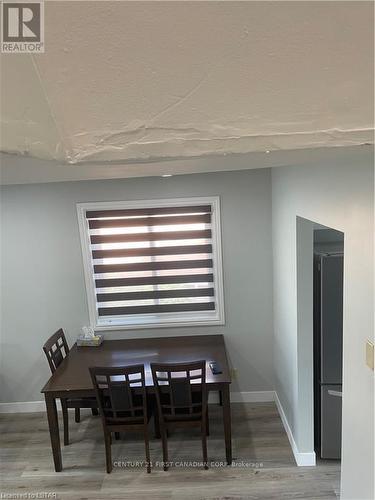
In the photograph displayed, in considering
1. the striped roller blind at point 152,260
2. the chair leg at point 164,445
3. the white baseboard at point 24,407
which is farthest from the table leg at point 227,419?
the white baseboard at point 24,407

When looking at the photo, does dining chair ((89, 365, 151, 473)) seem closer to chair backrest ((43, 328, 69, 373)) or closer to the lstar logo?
chair backrest ((43, 328, 69, 373))

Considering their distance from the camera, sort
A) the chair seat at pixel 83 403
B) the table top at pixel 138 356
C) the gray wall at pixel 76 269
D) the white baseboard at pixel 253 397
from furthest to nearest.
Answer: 1. the white baseboard at pixel 253 397
2. the gray wall at pixel 76 269
3. the chair seat at pixel 83 403
4. the table top at pixel 138 356

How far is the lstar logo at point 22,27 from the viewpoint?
59cm

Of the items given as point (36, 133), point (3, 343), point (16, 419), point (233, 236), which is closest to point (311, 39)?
point (36, 133)

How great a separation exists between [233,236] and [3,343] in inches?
102

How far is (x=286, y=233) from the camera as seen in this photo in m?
3.03

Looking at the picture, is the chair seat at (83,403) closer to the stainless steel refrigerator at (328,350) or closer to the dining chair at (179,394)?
the dining chair at (179,394)

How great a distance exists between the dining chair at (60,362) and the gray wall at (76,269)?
196 mm

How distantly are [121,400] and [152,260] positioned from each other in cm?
138

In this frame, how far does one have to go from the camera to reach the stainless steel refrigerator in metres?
2.71

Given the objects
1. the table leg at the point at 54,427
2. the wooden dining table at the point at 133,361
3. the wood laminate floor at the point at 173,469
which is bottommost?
the wood laminate floor at the point at 173,469

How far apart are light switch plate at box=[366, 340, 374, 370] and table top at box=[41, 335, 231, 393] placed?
1.50 metres

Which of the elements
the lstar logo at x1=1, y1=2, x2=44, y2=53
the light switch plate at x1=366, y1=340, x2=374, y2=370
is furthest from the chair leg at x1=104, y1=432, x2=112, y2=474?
the lstar logo at x1=1, y1=2, x2=44, y2=53

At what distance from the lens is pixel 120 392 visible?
2.81m
